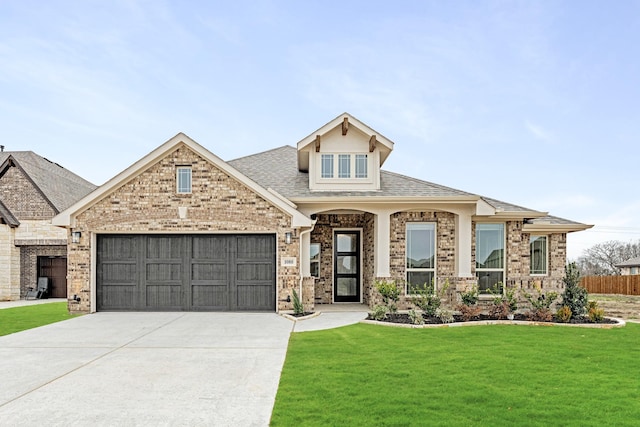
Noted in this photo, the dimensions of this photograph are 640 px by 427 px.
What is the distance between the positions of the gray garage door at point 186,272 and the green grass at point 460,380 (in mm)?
3720

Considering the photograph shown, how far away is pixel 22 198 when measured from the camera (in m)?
18.4

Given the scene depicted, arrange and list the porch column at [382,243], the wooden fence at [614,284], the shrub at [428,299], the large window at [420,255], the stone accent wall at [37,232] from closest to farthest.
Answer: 1. the shrub at [428,299]
2. the porch column at [382,243]
3. the large window at [420,255]
4. the stone accent wall at [37,232]
5. the wooden fence at [614,284]

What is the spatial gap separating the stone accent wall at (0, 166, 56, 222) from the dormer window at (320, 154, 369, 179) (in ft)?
41.8

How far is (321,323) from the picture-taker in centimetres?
1032

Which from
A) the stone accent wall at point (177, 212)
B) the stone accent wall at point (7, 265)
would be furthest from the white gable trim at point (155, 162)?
the stone accent wall at point (7, 265)

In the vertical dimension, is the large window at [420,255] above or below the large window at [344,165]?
below

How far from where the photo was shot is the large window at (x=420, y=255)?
1289cm

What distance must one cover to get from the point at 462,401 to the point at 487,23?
14.0m

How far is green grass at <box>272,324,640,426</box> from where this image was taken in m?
4.29

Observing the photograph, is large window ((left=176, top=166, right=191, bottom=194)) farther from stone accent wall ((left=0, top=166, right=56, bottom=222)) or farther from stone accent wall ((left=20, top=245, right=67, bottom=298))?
stone accent wall ((left=20, top=245, right=67, bottom=298))

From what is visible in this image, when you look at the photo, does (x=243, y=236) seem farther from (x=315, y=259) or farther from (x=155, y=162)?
(x=155, y=162)

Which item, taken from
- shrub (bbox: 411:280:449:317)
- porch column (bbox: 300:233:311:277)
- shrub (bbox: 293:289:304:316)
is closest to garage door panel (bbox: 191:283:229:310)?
shrub (bbox: 293:289:304:316)

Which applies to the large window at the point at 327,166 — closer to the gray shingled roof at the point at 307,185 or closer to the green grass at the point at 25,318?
the gray shingled roof at the point at 307,185

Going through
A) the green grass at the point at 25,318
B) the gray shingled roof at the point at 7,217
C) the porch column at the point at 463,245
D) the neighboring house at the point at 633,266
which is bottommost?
the neighboring house at the point at 633,266
